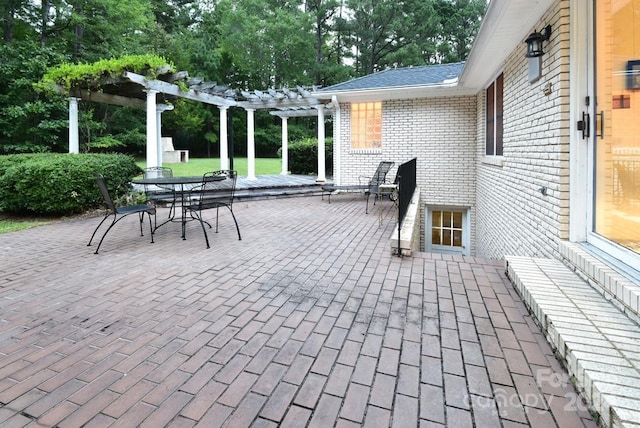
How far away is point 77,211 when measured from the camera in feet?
23.7

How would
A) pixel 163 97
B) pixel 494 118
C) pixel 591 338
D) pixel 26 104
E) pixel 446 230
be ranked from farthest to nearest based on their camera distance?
pixel 26 104, pixel 163 97, pixel 446 230, pixel 494 118, pixel 591 338

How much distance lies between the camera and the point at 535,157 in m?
3.73

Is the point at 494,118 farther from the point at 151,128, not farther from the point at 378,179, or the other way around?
the point at 151,128

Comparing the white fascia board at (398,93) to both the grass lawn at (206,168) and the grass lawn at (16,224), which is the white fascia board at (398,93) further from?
the grass lawn at (16,224)

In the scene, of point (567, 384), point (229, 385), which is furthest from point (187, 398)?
point (567, 384)

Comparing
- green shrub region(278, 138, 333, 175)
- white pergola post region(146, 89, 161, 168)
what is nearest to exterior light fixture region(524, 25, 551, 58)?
white pergola post region(146, 89, 161, 168)

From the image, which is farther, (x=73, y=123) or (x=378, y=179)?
(x=73, y=123)

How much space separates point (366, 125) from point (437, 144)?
1878 millimetres

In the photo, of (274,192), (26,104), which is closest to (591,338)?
(274,192)

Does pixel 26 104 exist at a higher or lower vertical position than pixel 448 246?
higher

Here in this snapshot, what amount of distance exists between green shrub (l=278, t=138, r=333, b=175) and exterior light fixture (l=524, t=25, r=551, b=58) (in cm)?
1107

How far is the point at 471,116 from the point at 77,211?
8.59 meters

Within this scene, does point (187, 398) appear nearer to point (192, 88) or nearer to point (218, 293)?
point (218, 293)

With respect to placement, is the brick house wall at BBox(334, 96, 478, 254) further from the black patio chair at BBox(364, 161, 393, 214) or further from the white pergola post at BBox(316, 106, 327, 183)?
the white pergola post at BBox(316, 106, 327, 183)
